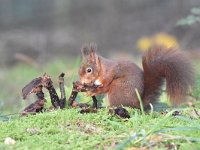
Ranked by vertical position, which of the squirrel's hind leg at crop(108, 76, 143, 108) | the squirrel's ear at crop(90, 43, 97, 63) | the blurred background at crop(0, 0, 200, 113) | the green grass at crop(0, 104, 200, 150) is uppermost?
the blurred background at crop(0, 0, 200, 113)

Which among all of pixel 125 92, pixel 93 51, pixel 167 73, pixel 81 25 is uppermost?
pixel 81 25

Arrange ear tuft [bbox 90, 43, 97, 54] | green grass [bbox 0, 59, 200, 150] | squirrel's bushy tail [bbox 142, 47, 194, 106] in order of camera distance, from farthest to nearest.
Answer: ear tuft [bbox 90, 43, 97, 54]
squirrel's bushy tail [bbox 142, 47, 194, 106]
green grass [bbox 0, 59, 200, 150]

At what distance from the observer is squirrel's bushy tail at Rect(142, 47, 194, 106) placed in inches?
151

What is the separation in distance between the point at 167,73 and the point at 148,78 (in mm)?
142

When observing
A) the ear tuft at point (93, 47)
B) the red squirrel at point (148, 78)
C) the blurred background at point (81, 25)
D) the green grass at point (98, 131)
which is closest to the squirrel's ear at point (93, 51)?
the ear tuft at point (93, 47)

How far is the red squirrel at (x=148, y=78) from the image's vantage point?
3846 mm

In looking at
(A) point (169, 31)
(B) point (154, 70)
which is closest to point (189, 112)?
(B) point (154, 70)

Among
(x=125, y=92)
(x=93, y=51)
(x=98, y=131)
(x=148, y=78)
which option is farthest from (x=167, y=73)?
(x=98, y=131)

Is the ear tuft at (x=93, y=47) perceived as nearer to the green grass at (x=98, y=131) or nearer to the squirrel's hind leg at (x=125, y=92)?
the squirrel's hind leg at (x=125, y=92)

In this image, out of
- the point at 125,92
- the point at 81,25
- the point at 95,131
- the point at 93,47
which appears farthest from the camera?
the point at 81,25

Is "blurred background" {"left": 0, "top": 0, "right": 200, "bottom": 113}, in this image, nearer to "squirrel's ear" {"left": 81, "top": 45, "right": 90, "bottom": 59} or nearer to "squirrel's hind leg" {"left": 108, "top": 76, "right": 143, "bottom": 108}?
"squirrel's ear" {"left": 81, "top": 45, "right": 90, "bottom": 59}

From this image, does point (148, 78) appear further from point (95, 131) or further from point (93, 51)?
point (95, 131)

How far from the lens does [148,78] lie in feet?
13.0

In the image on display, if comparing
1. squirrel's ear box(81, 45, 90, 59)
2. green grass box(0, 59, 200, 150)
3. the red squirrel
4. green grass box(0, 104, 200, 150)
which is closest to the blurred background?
squirrel's ear box(81, 45, 90, 59)
